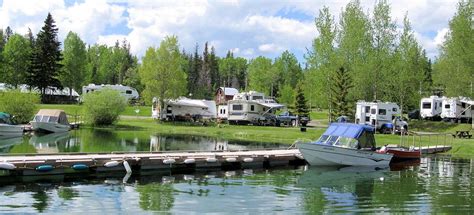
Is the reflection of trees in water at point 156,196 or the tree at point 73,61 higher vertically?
the tree at point 73,61

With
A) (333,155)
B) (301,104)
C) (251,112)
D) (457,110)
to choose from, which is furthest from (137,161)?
(301,104)

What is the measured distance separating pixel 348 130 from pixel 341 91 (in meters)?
27.7

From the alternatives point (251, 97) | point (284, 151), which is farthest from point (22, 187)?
point (251, 97)

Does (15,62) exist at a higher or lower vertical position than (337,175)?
higher

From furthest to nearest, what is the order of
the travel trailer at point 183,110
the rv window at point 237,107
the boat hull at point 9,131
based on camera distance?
the travel trailer at point 183,110, the rv window at point 237,107, the boat hull at point 9,131

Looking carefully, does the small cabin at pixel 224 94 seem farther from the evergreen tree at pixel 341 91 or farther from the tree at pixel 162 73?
the evergreen tree at pixel 341 91

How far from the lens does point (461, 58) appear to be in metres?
57.8

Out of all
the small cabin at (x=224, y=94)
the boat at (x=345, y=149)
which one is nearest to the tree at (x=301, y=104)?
the boat at (x=345, y=149)

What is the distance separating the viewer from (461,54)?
190 feet

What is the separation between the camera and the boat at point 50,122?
58281mm

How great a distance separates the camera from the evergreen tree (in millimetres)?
61138

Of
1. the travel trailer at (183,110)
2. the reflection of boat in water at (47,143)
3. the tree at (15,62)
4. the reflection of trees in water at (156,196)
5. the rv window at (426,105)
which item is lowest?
the reflection of trees in water at (156,196)

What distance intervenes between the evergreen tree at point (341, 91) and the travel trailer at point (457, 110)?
1310 cm

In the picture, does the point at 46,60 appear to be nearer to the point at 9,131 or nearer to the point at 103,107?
the point at 103,107
